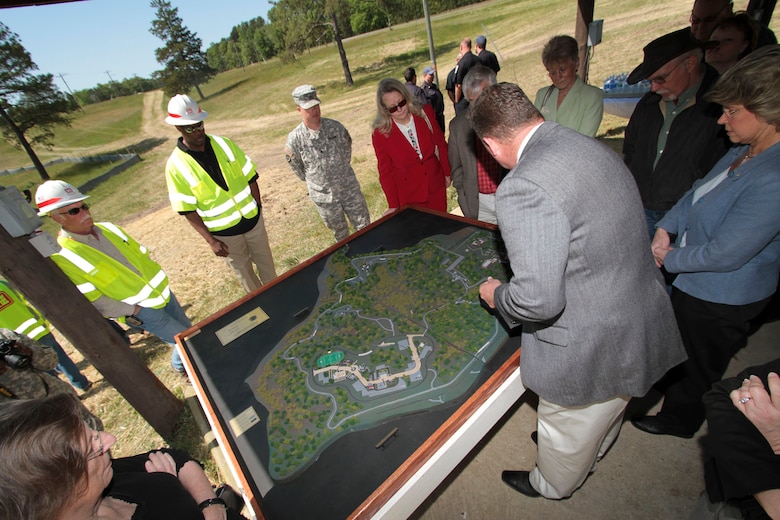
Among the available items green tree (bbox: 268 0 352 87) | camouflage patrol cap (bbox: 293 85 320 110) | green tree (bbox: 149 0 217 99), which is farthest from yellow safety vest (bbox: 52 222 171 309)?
green tree (bbox: 149 0 217 99)

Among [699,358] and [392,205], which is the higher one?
[392,205]

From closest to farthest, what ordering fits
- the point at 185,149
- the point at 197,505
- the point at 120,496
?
the point at 120,496
the point at 197,505
the point at 185,149

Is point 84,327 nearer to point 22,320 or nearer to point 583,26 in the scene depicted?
point 22,320

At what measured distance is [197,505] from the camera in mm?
1422

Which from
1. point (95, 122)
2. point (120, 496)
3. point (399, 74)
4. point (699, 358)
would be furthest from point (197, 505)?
point (95, 122)

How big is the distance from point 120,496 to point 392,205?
9.24 ft

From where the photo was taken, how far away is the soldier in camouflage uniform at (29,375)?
2.12 metres

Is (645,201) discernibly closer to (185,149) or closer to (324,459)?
(324,459)

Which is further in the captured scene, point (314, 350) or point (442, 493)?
point (442, 493)

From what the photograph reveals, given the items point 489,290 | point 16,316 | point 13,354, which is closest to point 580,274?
point 489,290

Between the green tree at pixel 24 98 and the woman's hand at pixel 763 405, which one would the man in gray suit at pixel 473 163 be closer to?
the woman's hand at pixel 763 405

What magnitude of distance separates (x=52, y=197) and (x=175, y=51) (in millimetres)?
54403

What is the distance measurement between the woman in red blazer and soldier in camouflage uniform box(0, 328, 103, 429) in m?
2.71

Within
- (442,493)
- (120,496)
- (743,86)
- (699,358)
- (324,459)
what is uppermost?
(743,86)
